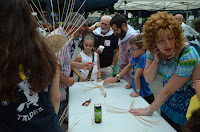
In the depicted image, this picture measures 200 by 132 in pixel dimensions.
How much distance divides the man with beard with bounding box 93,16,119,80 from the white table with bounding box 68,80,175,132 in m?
1.10

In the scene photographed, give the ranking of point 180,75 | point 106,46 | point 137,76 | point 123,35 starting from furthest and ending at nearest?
1. point 106,46
2. point 123,35
3. point 137,76
4. point 180,75

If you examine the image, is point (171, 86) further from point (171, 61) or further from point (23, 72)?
point (23, 72)

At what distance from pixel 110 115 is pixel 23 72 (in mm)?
989

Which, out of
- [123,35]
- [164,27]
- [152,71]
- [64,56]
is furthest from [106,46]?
[164,27]

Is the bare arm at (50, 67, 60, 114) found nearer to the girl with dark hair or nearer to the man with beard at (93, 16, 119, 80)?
the girl with dark hair

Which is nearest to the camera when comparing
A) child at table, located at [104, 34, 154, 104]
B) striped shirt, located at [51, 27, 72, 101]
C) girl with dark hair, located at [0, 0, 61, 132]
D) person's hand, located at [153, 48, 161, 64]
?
girl with dark hair, located at [0, 0, 61, 132]

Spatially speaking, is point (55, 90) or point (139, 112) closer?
point (55, 90)

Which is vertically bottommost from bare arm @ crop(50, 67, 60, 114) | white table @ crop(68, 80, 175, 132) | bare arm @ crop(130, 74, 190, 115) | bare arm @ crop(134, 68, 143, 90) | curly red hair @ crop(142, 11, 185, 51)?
white table @ crop(68, 80, 175, 132)

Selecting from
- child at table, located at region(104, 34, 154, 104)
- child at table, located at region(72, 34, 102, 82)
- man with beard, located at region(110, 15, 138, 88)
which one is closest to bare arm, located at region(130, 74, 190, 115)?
child at table, located at region(104, 34, 154, 104)

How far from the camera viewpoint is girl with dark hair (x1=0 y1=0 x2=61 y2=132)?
2.59ft

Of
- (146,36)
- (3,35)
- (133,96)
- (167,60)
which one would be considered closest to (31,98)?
(3,35)

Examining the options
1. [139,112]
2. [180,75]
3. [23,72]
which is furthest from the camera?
[139,112]

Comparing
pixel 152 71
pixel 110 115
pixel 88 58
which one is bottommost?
pixel 110 115

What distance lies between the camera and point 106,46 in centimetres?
353
